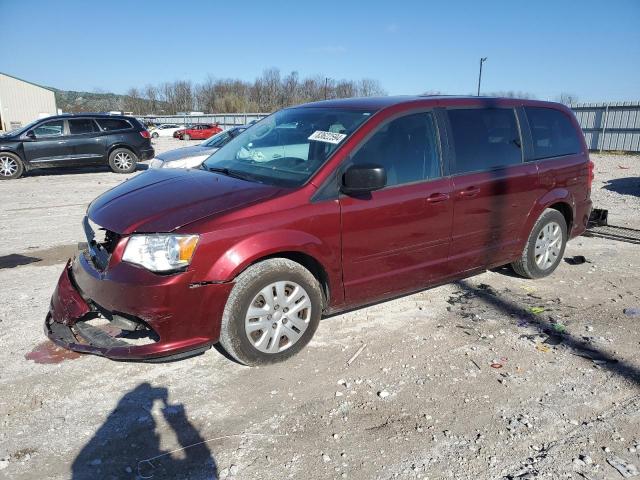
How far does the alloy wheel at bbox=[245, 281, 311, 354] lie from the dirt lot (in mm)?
203

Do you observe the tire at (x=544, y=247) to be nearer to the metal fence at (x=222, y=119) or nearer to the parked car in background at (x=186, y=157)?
the parked car in background at (x=186, y=157)

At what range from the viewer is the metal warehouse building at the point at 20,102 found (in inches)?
1937

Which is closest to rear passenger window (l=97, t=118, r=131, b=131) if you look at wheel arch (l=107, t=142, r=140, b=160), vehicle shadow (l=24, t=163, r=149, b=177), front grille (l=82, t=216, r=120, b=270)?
wheel arch (l=107, t=142, r=140, b=160)

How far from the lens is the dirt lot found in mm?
2582

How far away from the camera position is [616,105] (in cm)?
2372

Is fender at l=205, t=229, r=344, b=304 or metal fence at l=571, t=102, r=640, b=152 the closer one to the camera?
fender at l=205, t=229, r=344, b=304

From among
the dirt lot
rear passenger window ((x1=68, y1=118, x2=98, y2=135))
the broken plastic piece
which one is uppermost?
rear passenger window ((x1=68, y1=118, x2=98, y2=135))

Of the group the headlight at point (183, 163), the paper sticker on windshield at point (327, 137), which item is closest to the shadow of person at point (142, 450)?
the paper sticker on windshield at point (327, 137)

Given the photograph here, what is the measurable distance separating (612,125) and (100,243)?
2616 cm

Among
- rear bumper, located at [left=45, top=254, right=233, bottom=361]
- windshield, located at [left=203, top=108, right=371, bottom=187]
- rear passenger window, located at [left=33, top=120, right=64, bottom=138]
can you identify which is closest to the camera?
rear bumper, located at [left=45, top=254, right=233, bottom=361]

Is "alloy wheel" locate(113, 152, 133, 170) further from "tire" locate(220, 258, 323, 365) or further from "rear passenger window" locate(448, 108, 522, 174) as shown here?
"tire" locate(220, 258, 323, 365)

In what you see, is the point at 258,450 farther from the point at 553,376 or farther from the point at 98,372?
the point at 553,376

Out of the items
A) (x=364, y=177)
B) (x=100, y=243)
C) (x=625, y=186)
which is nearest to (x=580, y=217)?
(x=364, y=177)

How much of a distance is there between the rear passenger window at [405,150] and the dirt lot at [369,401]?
1275 millimetres
